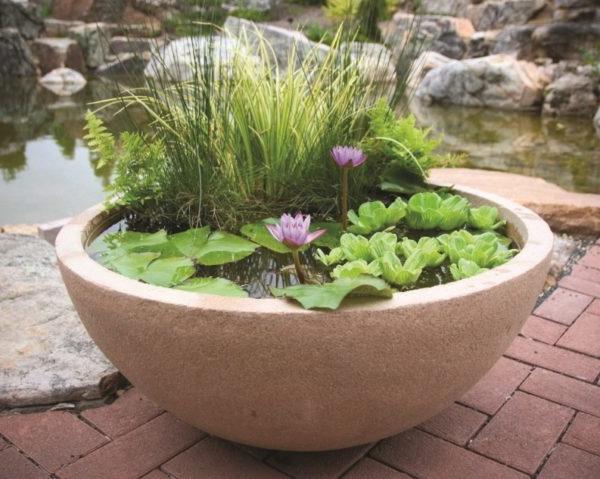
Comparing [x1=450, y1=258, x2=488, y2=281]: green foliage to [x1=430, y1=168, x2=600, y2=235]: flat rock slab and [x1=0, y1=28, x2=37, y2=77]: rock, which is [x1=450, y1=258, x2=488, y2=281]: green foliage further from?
[x1=0, y1=28, x2=37, y2=77]: rock

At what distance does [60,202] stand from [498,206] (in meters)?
3.21

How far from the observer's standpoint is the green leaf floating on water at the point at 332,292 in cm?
101

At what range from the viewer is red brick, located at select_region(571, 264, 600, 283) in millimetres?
2422

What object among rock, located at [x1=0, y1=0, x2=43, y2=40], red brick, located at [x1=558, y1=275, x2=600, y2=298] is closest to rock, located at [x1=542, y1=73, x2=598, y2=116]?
red brick, located at [x1=558, y1=275, x2=600, y2=298]

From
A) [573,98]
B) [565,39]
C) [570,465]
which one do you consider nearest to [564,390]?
[570,465]

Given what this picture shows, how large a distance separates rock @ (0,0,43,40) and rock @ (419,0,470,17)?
838cm

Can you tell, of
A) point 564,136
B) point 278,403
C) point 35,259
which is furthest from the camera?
point 564,136

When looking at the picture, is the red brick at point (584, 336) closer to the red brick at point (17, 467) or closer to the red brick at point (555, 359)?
the red brick at point (555, 359)

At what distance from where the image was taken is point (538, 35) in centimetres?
918

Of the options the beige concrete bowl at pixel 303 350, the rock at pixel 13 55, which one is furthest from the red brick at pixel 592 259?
the rock at pixel 13 55

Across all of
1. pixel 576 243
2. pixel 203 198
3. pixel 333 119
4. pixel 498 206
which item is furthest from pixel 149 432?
pixel 576 243

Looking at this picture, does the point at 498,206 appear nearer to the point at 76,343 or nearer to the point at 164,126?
the point at 164,126

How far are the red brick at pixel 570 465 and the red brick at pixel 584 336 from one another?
0.54 meters

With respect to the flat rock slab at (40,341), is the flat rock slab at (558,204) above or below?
above
